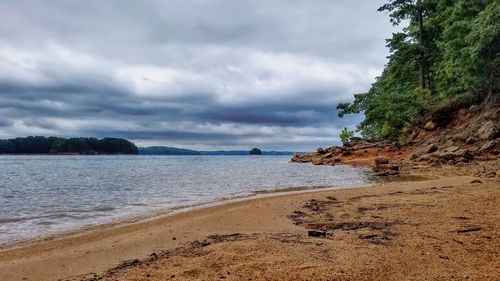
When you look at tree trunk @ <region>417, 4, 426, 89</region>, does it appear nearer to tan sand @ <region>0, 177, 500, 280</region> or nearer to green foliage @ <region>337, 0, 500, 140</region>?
green foliage @ <region>337, 0, 500, 140</region>

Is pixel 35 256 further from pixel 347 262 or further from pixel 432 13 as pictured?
pixel 432 13

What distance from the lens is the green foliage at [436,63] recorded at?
84.4 ft

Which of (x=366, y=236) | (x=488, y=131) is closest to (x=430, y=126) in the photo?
(x=488, y=131)

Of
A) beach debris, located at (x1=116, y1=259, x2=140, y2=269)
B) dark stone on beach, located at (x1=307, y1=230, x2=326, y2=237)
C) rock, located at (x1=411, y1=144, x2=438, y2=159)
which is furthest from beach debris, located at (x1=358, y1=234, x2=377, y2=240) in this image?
rock, located at (x1=411, y1=144, x2=438, y2=159)

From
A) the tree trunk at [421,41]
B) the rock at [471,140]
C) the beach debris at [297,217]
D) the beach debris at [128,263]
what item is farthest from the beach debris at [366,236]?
the tree trunk at [421,41]

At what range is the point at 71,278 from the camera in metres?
5.13

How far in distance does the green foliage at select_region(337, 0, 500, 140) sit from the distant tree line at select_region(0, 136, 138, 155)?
159 m

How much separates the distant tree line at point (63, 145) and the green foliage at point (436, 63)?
15899 cm

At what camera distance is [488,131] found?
2500 cm

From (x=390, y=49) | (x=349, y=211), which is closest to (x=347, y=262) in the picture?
(x=349, y=211)

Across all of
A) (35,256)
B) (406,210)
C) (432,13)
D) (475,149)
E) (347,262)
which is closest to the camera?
(347,262)

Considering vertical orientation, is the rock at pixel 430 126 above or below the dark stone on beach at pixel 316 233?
above

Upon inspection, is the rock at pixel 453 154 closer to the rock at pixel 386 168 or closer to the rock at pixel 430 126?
the rock at pixel 386 168

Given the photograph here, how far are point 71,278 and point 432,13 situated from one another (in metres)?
42.1
